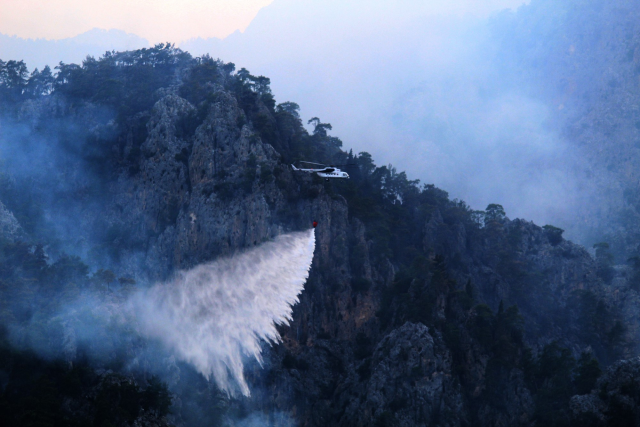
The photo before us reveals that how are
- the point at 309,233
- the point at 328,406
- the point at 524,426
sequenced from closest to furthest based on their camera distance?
1. the point at 524,426
2. the point at 328,406
3. the point at 309,233

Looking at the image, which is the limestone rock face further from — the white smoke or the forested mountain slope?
the white smoke

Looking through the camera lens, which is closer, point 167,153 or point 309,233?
point 309,233

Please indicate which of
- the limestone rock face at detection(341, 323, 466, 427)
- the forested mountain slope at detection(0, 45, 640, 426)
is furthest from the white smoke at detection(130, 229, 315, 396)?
the limestone rock face at detection(341, 323, 466, 427)

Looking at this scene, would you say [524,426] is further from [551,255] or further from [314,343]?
[551,255]

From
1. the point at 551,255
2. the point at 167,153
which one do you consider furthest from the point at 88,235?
the point at 551,255

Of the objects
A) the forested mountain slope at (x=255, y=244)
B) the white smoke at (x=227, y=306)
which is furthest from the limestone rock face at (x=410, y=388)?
the white smoke at (x=227, y=306)

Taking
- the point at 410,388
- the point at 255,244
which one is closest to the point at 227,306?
the point at 255,244

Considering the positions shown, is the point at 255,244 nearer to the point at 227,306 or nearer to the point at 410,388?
the point at 227,306
